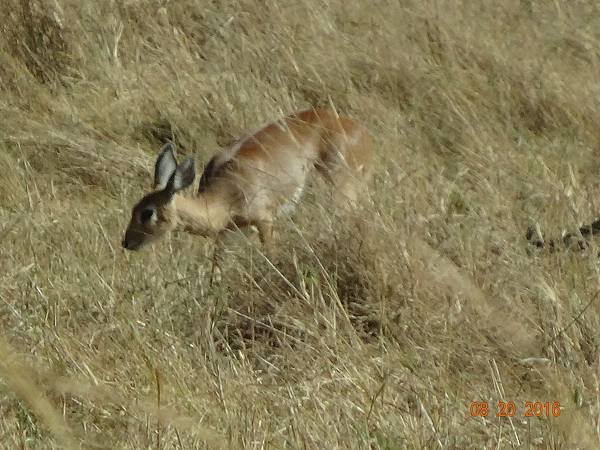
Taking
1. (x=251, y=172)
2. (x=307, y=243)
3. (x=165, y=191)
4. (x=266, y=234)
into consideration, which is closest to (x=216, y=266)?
(x=307, y=243)

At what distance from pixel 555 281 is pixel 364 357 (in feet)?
2.59

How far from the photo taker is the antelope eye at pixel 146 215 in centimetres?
549

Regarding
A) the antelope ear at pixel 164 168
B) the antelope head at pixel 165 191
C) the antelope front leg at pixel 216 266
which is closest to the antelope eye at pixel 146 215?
the antelope head at pixel 165 191

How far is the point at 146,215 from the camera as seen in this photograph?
220 inches

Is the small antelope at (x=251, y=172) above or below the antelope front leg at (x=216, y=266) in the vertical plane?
below

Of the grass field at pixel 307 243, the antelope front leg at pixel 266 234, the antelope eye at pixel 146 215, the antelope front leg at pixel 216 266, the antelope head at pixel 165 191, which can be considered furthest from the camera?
the antelope head at pixel 165 191

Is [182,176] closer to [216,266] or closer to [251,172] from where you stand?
[251,172]

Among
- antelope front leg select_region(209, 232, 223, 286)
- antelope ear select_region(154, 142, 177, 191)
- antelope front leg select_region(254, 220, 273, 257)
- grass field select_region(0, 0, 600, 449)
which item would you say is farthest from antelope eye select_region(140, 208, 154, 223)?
antelope front leg select_region(209, 232, 223, 286)

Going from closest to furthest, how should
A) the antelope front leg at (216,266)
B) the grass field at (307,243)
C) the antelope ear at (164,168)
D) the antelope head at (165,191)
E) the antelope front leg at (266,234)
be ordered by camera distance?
the grass field at (307,243), the antelope front leg at (216,266), the antelope front leg at (266,234), the antelope head at (165,191), the antelope ear at (164,168)

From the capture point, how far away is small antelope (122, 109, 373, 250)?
572 centimetres

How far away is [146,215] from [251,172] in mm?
645

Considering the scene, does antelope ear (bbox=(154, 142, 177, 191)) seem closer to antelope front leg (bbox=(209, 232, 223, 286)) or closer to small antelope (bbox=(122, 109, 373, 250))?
small antelope (bbox=(122, 109, 373, 250))

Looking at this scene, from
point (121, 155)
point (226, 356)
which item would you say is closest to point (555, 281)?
point (226, 356)

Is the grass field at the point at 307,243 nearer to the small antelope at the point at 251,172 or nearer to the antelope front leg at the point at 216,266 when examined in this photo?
the antelope front leg at the point at 216,266
